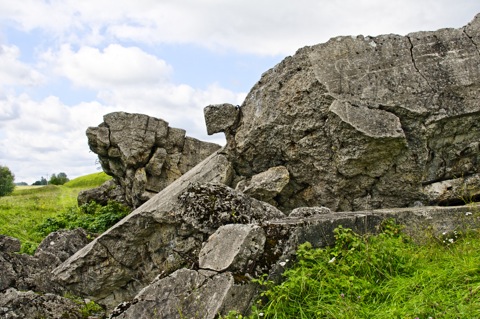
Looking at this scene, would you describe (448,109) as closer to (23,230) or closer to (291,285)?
(291,285)

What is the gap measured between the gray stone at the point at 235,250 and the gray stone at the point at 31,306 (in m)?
2.79

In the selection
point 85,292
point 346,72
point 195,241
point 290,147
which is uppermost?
point 346,72

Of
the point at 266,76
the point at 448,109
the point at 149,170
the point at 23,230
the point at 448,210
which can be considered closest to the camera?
the point at 448,210

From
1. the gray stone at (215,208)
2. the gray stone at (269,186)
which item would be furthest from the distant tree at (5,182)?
the gray stone at (215,208)

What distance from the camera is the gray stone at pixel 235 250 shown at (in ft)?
20.5

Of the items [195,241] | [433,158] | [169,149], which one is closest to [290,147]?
[433,158]

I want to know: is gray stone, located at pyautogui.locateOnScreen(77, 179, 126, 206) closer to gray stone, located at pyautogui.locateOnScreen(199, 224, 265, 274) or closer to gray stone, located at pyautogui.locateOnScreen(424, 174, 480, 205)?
gray stone, located at pyautogui.locateOnScreen(424, 174, 480, 205)

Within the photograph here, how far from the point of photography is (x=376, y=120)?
10.4 metres

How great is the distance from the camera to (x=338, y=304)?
553cm

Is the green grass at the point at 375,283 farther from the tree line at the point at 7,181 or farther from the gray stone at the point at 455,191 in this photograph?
the tree line at the point at 7,181

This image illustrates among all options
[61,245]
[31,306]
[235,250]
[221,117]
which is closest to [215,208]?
[235,250]

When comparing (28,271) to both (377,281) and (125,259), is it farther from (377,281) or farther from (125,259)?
(377,281)

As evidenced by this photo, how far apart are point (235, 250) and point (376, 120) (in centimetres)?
543

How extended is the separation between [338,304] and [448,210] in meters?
3.83
